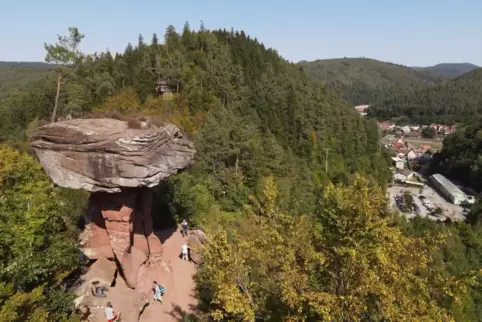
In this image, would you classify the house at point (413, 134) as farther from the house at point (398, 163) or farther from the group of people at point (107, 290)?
the group of people at point (107, 290)

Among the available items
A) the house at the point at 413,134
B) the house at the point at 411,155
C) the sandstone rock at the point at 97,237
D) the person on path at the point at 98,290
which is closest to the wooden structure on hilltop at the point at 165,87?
the sandstone rock at the point at 97,237

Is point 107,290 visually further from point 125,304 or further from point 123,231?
point 123,231

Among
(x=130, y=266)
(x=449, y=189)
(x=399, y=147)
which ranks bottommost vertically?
(x=449, y=189)

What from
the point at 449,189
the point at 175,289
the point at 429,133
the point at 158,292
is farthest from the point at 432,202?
the point at 429,133

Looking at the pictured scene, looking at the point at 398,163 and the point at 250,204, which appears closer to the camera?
the point at 250,204

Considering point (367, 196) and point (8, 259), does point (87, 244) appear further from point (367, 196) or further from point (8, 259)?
point (367, 196)
